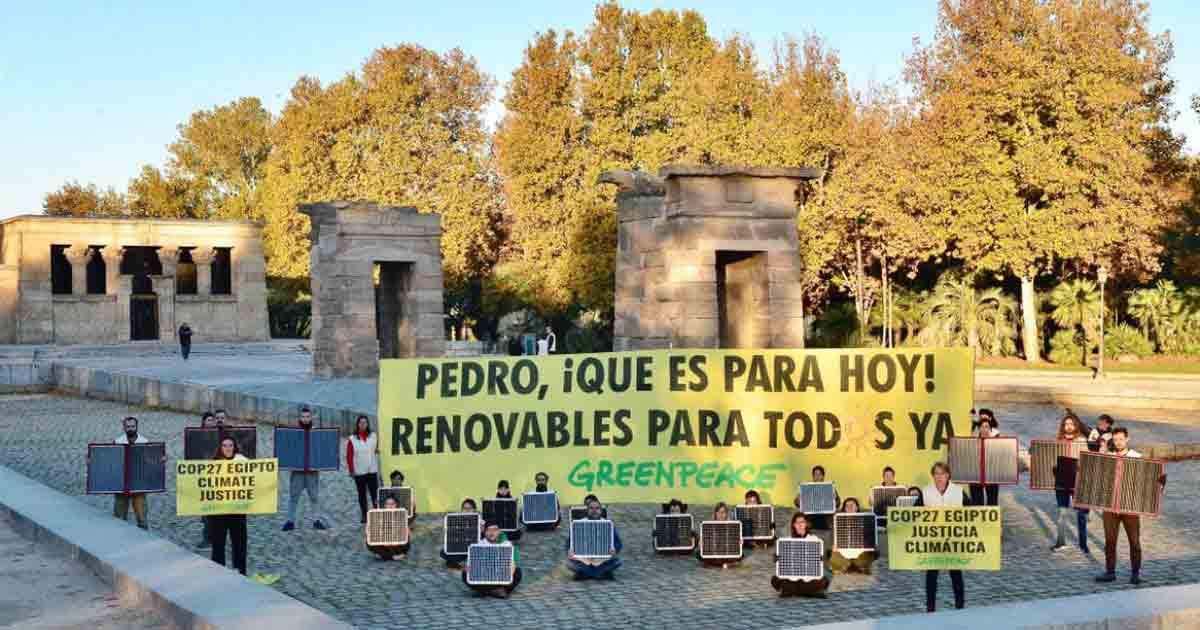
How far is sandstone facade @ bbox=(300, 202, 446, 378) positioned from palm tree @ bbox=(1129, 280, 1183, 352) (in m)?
27.3

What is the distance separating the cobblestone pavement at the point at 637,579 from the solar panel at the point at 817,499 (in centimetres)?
99

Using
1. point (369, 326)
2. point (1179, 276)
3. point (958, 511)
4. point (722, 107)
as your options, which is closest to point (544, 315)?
point (722, 107)

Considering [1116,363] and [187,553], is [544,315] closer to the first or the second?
[1116,363]

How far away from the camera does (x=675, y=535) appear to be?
657 inches

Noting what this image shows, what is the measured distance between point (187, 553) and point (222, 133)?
103947mm

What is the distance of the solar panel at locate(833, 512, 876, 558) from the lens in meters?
15.6

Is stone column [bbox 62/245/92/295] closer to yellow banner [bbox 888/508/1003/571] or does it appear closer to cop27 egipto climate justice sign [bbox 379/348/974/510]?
cop27 egipto climate justice sign [bbox 379/348/974/510]

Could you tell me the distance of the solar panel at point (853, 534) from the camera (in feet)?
51.2

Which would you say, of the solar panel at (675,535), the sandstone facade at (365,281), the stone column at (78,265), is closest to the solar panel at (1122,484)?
the solar panel at (675,535)

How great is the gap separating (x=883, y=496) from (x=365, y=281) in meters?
25.4

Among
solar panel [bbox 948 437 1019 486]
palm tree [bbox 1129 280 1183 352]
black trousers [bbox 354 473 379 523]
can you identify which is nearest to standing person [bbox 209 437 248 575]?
black trousers [bbox 354 473 379 523]

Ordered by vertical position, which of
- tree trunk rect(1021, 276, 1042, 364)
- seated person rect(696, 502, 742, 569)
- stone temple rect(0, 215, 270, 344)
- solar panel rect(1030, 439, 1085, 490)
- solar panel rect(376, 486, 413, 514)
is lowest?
seated person rect(696, 502, 742, 569)

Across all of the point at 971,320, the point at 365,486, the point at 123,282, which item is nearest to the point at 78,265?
the point at 123,282

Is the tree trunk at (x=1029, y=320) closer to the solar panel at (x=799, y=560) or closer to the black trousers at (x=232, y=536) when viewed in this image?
the solar panel at (x=799, y=560)
